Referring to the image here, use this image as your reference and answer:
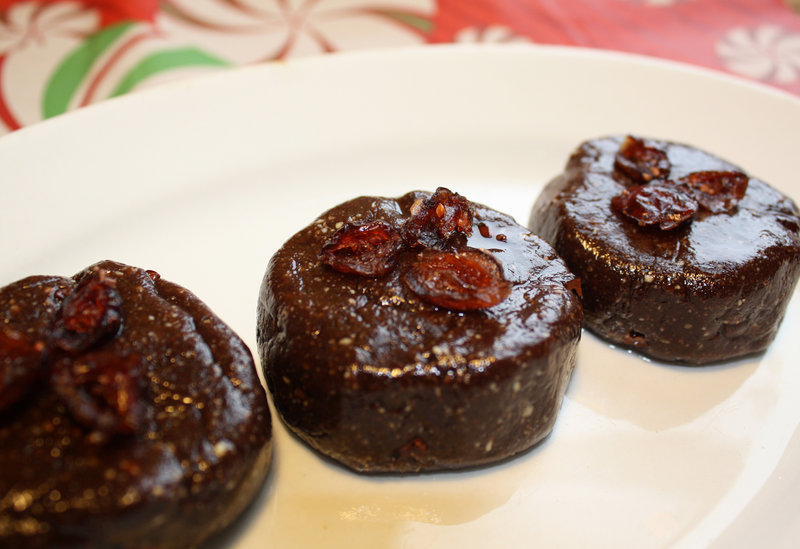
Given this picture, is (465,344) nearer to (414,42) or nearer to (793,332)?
(793,332)

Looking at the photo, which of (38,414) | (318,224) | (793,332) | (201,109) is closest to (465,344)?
(318,224)

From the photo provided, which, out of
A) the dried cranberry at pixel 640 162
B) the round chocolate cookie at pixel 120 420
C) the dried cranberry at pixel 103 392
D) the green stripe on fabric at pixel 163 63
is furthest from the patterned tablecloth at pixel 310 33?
the dried cranberry at pixel 103 392

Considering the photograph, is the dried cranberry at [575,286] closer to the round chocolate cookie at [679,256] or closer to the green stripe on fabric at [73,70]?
the round chocolate cookie at [679,256]

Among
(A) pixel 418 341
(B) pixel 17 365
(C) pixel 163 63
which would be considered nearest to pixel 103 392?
(B) pixel 17 365

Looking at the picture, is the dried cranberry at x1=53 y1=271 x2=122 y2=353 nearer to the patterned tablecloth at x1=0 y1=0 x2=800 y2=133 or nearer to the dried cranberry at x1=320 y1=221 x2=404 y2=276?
the dried cranberry at x1=320 y1=221 x2=404 y2=276

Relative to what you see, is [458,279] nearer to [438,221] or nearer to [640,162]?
[438,221]
